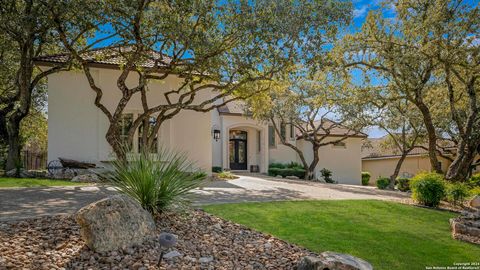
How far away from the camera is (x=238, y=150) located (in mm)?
28391

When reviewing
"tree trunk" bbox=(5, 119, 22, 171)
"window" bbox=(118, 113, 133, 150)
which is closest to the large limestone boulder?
"window" bbox=(118, 113, 133, 150)

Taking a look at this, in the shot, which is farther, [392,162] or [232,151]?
[392,162]

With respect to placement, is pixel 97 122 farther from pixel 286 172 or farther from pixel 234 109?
pixel 286 172

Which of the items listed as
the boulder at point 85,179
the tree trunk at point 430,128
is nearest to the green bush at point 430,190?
the tree trunk at point 430,128

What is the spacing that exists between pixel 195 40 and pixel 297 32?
10.8ft

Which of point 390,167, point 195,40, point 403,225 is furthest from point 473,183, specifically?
point 390,167

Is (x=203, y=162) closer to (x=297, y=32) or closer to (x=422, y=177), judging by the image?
(x=297, y=32)

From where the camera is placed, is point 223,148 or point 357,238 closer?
point 357,238

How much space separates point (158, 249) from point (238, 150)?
2320 centimetres

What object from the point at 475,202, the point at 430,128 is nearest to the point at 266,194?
the point at 475,202

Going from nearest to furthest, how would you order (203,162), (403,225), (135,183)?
(135,183), (403,225), (203,162)

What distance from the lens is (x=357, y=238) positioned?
22.2 feet

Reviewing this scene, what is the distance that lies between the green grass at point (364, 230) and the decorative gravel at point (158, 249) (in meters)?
0.60

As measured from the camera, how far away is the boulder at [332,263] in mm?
4828
